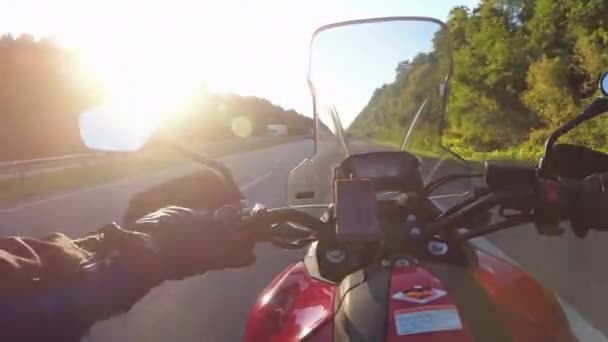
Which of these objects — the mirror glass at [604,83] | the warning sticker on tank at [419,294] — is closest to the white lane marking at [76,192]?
the mirror glass at [604,83]

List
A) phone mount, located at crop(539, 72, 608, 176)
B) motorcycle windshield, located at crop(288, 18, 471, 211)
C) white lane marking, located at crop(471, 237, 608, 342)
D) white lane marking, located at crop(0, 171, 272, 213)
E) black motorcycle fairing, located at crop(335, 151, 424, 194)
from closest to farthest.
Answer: phone mount, located at crop(539, 72, 608, 176), black motorcycle fairing, located at crop(335, 151, 424, 194), motorcycle windshield, located at crop(288, 18, 471, 211), white lane marking, located at crop(471, 237, 608, 342), white lane marking, located at crop(0, 171, 272, 213)

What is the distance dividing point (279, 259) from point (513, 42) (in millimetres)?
41736

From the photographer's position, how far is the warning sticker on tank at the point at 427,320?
1943 mm

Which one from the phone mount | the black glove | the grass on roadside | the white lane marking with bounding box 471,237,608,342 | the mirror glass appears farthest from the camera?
the grass on roadside

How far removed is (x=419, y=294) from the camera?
2.04 m

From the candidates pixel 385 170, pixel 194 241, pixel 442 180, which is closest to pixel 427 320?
pixel 194 241

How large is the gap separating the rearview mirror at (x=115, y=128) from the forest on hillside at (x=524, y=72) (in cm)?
2967

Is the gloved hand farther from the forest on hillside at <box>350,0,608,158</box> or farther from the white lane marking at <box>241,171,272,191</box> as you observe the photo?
the forest on hillside at <box>350,0,608,158</box>

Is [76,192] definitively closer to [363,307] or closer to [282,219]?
[282,219]

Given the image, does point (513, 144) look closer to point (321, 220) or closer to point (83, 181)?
point (83, 181)

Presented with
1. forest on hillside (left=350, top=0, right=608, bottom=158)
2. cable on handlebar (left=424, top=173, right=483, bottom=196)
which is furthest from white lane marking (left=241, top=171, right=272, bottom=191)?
cable on handlebar (left=424, top=173, right=483, bottom=196)

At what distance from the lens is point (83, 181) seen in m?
26.4

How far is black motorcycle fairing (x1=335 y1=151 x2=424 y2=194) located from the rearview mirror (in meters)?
0.66

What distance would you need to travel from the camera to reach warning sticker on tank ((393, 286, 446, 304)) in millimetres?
2027
